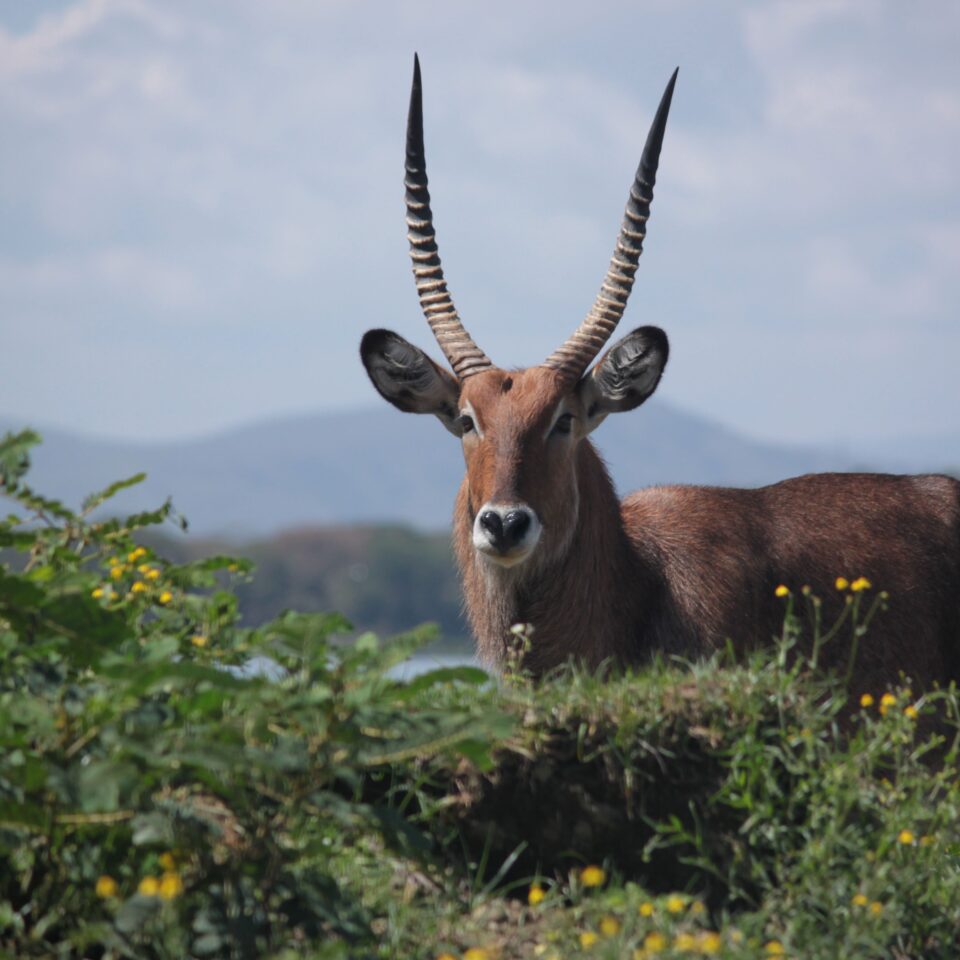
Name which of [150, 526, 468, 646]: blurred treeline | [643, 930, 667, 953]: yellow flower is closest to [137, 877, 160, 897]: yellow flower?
[643, 930, 667, 953]: yellow flower

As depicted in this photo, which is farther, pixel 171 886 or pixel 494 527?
pixel 494 527

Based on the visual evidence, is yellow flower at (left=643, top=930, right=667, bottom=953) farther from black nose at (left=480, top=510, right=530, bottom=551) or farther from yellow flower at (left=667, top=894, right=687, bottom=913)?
black nose at (left=480, top=510, right=530, bottom=551)

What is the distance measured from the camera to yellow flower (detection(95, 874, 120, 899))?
137 inches

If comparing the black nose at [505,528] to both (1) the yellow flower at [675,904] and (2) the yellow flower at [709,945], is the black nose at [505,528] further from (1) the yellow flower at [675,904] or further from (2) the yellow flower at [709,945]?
(2) the yellow flower at [709,945]

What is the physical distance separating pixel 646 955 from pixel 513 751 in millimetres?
1011

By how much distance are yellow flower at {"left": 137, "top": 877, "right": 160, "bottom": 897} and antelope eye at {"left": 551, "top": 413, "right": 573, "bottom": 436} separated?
4208mm

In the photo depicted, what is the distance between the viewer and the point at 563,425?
24.9 feet

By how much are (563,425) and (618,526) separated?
65 centimetres

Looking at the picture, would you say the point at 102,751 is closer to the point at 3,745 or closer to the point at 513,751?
the point at 3,745

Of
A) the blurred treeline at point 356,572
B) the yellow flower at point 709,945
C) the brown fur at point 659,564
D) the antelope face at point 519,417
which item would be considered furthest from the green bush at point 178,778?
the blurred treeline at point 356,572

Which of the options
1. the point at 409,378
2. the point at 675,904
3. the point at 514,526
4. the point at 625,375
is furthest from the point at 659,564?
the point at 675,904

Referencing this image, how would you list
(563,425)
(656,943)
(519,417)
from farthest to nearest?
(563,425) < (519,417) < (656,943)

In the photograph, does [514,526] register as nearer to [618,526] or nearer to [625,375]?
[618,526]

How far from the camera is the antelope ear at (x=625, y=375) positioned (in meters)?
7.90
